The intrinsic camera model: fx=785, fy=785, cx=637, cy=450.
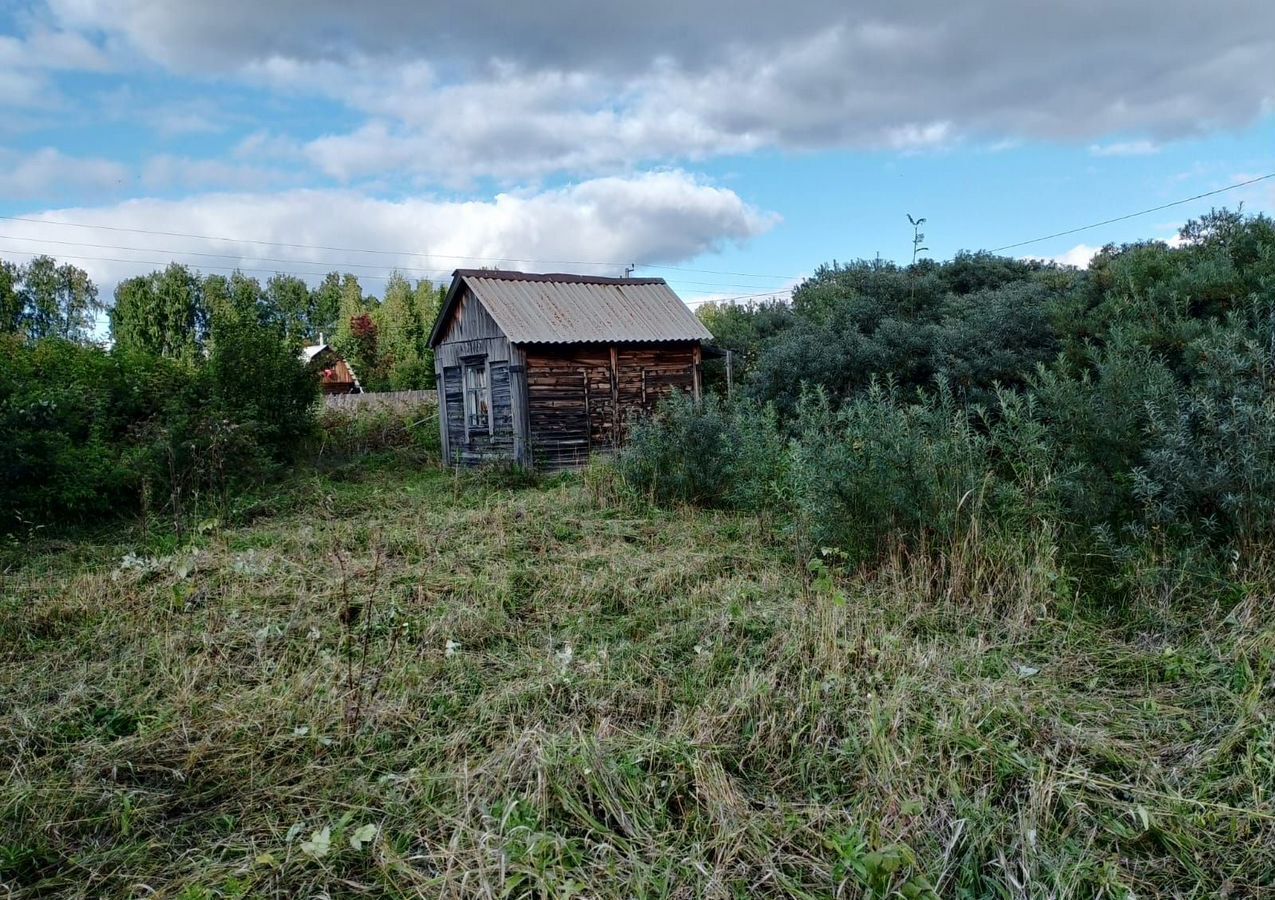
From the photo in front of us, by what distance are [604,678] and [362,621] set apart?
1675 mm

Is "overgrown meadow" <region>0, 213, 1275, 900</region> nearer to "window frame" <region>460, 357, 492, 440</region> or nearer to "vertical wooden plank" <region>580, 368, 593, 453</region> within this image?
"vertical wooden plank" <region>580, 368, 593, 453</region>

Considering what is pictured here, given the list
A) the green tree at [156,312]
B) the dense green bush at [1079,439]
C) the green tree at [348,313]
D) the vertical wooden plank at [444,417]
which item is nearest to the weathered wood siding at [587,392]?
the vertical wooden plank at [444,417]

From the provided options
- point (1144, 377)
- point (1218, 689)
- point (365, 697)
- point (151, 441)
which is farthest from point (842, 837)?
point (151, 441)

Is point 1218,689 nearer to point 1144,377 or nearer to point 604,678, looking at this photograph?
point 1144,377

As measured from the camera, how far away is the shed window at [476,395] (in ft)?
43.9

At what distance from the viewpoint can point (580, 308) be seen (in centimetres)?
1351

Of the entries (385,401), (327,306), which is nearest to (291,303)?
(327,306)

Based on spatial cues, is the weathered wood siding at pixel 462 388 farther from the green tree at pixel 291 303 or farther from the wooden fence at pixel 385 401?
the green tree at pixel 291 303

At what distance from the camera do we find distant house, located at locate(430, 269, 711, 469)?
12.5 m

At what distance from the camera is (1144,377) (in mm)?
4699

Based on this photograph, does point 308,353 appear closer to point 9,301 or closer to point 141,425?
point 9,301

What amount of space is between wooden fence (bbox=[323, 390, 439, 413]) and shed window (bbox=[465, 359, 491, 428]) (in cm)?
449

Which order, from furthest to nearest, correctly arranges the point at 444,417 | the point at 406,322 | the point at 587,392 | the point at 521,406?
the point at 406,322 → the point at 444,417 → the point at 587,392 → the point at 521,406

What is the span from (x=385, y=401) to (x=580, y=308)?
8.11 meters
